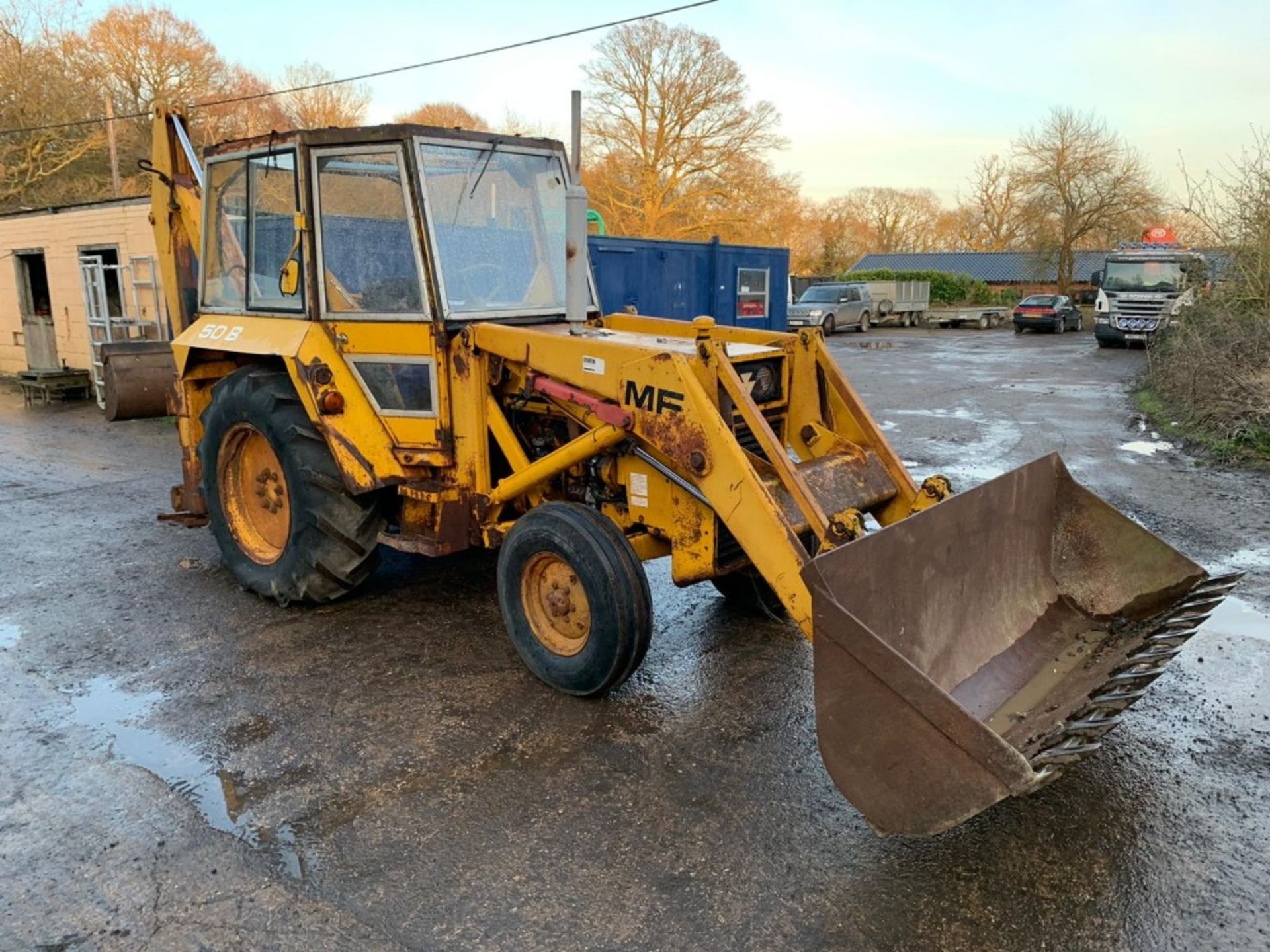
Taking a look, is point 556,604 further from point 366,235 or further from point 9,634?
point 9,634

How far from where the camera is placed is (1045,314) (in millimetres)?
32469

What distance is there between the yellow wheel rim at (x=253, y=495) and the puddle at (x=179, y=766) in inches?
48.1

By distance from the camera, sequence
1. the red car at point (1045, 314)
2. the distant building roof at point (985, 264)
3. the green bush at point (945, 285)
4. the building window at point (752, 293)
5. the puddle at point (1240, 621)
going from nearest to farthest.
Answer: the puddle at point (1240, 621) < the building window at point (752, 293) < the red car at point (1045, 314) < the green bush at point (945, 285) < the distant building roof at point (985, 264)

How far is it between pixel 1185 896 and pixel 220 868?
122 inches

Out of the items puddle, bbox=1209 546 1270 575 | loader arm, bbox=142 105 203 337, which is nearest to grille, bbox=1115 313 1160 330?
puddle, bbox=1209 546 1270 575

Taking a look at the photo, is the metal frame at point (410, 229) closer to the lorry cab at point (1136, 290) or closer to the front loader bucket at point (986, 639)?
the front loader bucket at point (986, 639)

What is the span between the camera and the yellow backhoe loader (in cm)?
354

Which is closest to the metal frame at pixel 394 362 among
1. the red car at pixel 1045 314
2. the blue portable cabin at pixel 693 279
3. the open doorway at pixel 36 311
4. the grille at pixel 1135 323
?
the blue portable cabin at pixel 693 279

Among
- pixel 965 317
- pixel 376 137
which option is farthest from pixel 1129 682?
pixel 965 317

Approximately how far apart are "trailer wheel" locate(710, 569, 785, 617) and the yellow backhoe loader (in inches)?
0.9

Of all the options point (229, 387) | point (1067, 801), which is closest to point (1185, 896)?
point (1067, 801)

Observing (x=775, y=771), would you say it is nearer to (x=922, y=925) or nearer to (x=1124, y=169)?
(x=922, y=925)

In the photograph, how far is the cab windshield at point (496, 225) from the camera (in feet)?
14.9

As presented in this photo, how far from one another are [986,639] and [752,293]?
39.3ft
